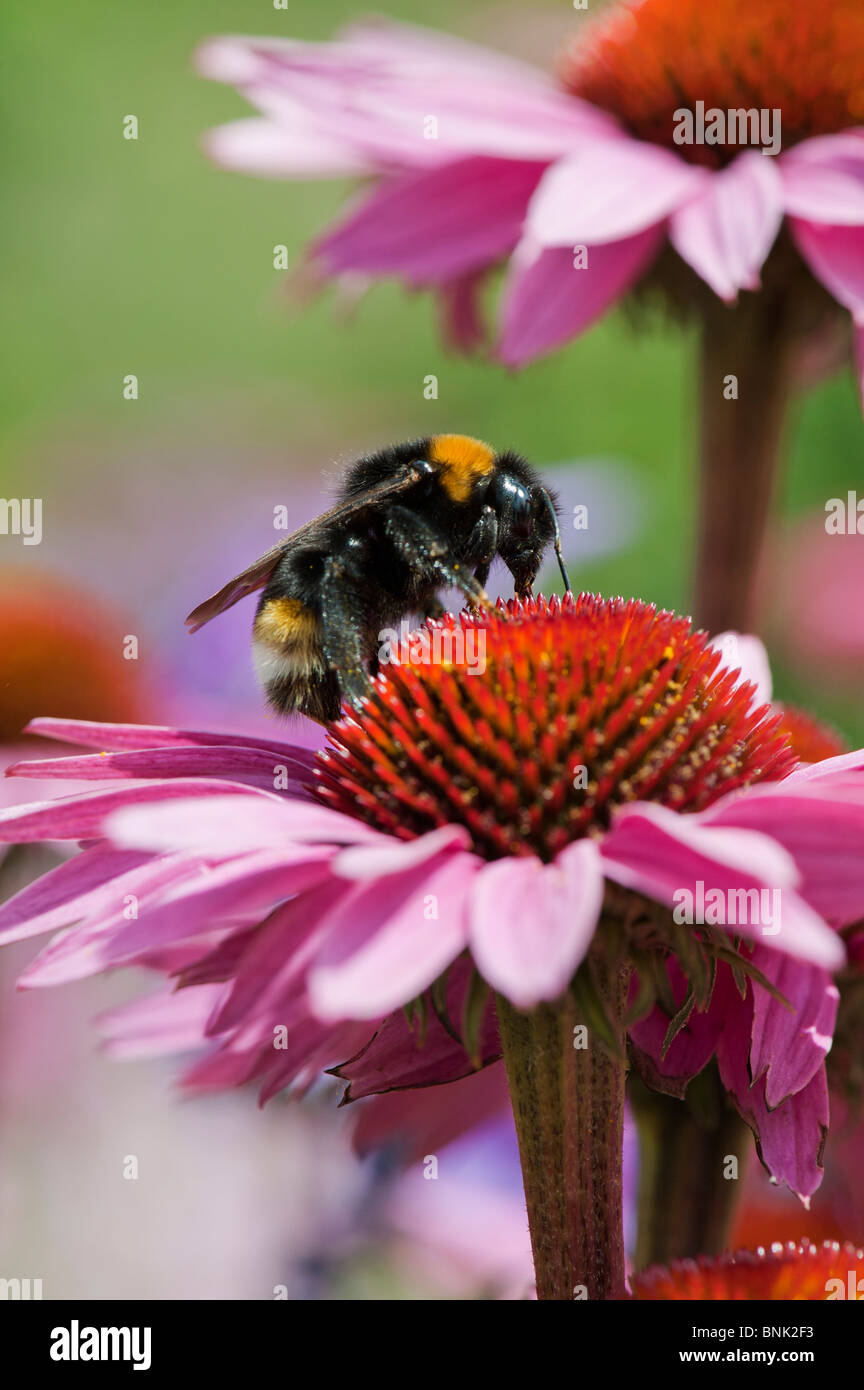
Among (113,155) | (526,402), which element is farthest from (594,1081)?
(113,155)

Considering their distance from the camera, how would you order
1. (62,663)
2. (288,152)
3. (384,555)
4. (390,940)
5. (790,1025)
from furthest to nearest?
(62,663), (288,152), (384,555), (790,1025), (390,940)

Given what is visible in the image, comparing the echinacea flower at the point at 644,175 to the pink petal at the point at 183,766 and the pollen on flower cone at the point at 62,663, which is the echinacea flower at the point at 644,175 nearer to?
the pink petal at the point at 183,766

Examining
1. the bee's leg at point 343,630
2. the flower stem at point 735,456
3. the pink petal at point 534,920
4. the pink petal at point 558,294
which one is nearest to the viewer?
the pink petal at point 534,920

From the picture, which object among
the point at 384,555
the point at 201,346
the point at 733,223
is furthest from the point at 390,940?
the point at 201,346

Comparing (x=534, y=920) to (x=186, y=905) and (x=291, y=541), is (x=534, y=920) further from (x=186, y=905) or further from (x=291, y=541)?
(x=291, y=541)

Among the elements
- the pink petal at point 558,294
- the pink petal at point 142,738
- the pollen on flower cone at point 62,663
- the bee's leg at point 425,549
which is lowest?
the pink petal at point 142,738

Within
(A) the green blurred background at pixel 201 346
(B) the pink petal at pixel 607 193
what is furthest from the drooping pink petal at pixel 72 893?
(A) the green blurred background at pixel 201 346

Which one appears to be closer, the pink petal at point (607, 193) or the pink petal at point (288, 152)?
the pink petal at point (607, 193)
